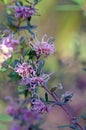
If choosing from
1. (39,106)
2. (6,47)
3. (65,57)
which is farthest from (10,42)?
(65,57)

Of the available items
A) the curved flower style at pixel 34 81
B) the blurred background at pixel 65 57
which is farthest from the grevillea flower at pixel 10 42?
the blurred background at pixel 65 57

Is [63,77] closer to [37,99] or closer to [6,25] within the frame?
[6,25]

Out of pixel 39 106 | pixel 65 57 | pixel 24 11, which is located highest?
pixel 24 11

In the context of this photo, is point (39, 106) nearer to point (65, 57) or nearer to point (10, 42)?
point (10, 42)

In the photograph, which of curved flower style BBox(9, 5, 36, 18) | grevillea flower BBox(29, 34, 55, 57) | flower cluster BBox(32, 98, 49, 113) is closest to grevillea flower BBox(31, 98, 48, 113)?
flower cluster BBox(32, 98, 49, 113)

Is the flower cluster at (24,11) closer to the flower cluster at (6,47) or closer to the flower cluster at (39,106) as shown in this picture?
the flower cluster at (6,47)

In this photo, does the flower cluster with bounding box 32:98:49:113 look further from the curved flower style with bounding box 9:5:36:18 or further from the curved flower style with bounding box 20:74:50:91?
the curved flower style with bounding box 9:5:36:18

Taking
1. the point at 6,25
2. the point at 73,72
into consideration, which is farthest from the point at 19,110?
the point at 73,72
